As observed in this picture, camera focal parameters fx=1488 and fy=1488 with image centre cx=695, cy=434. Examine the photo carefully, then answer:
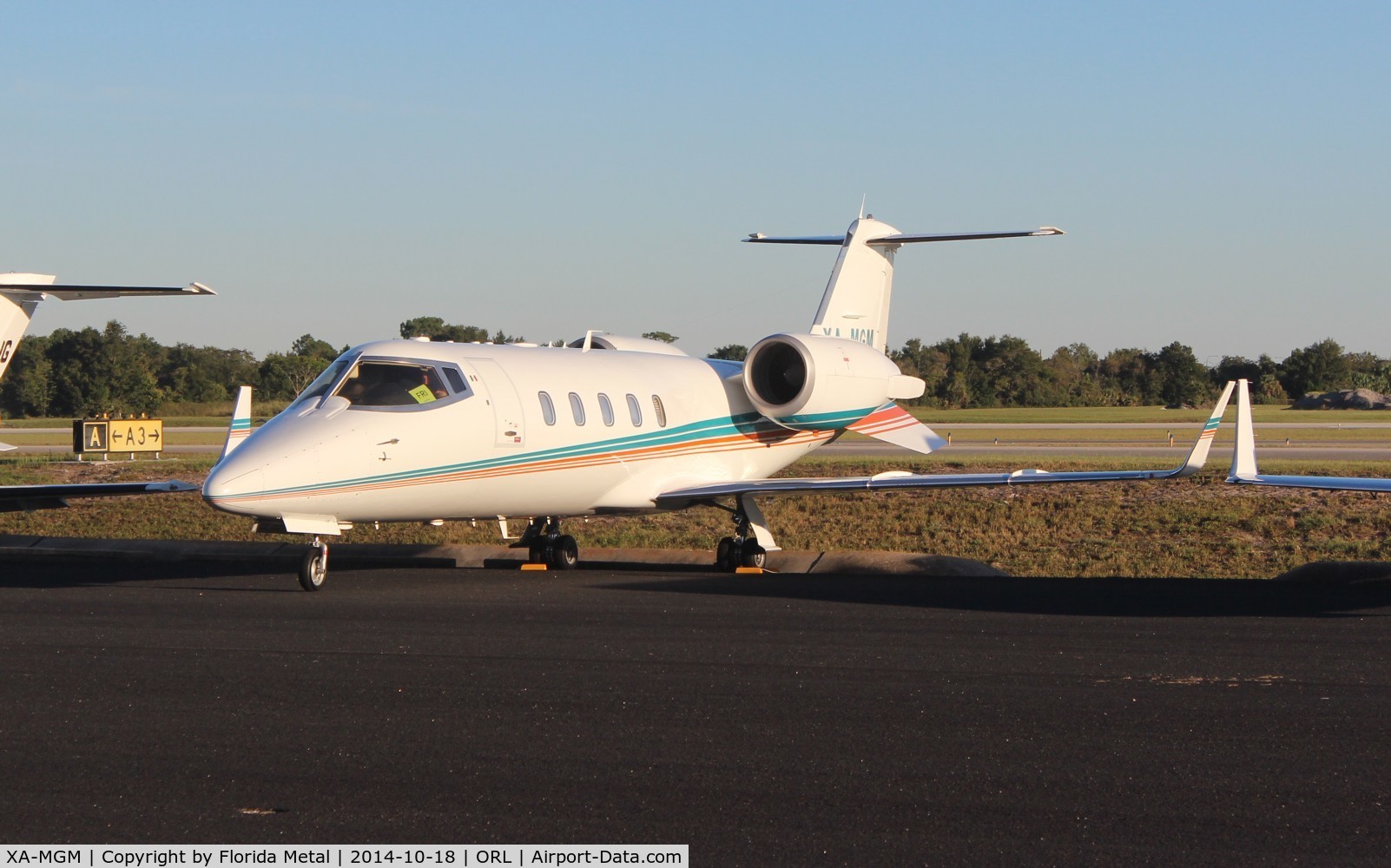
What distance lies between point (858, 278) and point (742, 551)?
5908mm

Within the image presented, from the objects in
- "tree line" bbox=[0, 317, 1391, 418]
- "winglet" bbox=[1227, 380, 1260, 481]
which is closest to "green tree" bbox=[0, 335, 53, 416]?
"tree line" bbox=[0, 317, 1391, 418]

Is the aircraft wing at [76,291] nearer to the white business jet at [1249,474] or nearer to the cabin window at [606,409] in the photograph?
the cabin window at [606,409]

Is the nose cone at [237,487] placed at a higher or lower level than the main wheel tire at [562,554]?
higher

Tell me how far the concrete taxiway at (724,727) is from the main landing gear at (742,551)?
585 cm

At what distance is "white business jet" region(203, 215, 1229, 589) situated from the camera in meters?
14.8

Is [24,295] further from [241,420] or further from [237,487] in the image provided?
[237,487]

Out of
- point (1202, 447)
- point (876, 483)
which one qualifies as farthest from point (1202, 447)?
point (876, 483)

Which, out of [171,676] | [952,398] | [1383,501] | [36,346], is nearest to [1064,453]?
[1383,501]

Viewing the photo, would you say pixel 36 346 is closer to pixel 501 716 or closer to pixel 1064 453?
pixel 1064 453

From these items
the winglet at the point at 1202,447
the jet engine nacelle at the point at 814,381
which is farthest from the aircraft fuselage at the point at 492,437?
the winglet at the point at 1202,447

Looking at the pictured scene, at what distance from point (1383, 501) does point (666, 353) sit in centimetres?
1389

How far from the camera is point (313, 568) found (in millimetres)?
14859

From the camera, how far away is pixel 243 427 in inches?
665

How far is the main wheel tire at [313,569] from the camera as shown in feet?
48.4
